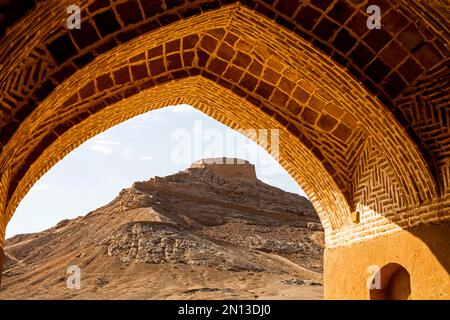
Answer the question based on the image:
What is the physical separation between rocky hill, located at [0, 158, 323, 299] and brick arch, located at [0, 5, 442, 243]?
44.2 ft

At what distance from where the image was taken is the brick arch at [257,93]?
5.51 meters

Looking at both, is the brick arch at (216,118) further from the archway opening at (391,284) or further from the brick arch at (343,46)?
the brick arch at (343,46)

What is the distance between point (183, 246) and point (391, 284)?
2143cm

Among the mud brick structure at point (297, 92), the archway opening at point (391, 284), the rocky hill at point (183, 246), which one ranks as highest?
the rocky hill at point (183, 246)

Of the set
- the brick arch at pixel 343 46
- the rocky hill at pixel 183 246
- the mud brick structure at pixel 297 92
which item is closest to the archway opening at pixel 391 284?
the mud brick structure at pixel 297 92

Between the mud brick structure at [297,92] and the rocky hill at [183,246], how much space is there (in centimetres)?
1339

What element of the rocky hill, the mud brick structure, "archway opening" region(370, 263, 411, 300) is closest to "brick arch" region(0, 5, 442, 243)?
the mud brick structure

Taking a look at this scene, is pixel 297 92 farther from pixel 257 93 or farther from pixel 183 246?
pixel 183 246

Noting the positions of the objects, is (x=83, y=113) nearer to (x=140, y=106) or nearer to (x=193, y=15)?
(x=140, y=106)

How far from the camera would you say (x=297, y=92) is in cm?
685

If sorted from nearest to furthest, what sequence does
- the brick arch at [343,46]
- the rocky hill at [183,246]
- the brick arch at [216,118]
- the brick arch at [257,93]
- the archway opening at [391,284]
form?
1. the brick arch at [343,46]
2. the brick arch at [257,93]
3. the archway opening at [391,284]
4. the brick arch at [216,118]
5. the rocky hill at [183,246]

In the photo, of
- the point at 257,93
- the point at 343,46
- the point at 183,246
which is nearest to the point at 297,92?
the point at 257,93

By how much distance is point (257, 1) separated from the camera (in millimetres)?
5305
